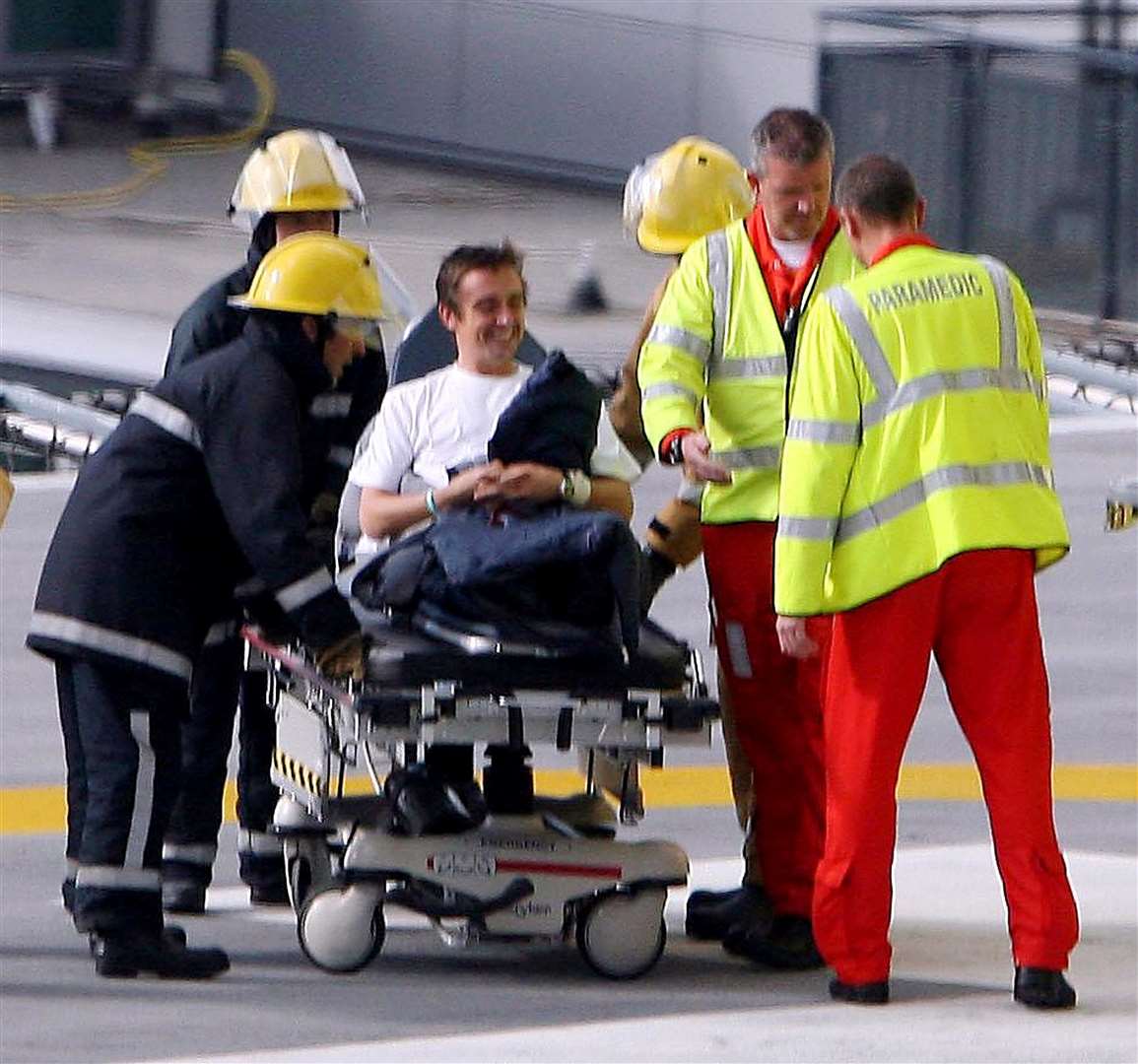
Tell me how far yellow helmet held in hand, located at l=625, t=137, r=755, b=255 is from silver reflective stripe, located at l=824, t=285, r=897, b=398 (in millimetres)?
1027

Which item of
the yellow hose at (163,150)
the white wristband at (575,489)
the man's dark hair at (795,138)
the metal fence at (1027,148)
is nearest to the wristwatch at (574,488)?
the white wristband at (575,489)

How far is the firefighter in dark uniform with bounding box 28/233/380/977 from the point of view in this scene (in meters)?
5.91

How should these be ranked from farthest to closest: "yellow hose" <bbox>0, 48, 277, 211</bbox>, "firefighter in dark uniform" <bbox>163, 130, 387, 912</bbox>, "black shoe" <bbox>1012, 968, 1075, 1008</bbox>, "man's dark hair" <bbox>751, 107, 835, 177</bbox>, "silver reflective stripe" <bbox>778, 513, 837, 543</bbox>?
"yellow hose" <bbox>0, 48, 277, 211</bbox> < "firefighter in dark uniform" <bbox>163, 130, 387, 912</bbox> < "man's dark hair" <bbox>751, 107, 835, 177</bbox> < "black shoe" <bbox>1012, 968, 1075, 1008</bbox> < "silver reflective stripe" <bbox>778, 513, 837, 543</bbox>

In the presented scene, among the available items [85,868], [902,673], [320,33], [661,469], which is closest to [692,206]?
[902,673]

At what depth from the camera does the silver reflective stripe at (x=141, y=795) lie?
6.02 m

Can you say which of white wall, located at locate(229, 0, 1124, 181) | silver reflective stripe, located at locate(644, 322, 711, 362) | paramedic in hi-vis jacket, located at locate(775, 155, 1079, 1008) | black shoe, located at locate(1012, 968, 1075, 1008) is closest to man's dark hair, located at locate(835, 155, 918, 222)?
paramedic in hi-vis jacket, located at locate(775, 155, 1079, 1008)

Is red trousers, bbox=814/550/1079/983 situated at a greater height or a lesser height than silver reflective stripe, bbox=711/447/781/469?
lesser

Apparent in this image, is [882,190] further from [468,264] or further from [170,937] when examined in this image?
[170,937]

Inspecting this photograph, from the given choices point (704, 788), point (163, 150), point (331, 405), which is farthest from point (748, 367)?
point (163, 150)

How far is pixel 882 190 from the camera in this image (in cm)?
577

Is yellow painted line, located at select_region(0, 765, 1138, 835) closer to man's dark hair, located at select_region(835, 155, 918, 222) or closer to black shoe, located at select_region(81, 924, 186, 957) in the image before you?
black shoe, located at select_region(81, 924, 186, 957)

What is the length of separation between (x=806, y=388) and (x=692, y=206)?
111 cm

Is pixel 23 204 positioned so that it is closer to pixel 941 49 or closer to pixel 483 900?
pixel 941 49

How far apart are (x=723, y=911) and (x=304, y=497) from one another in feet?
4.47
